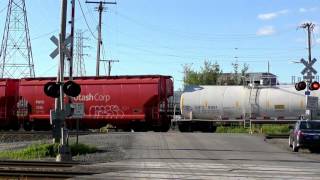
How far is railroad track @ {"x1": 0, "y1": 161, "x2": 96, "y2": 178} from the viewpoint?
15234 mm

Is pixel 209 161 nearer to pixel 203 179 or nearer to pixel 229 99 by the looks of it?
pixel 203 179

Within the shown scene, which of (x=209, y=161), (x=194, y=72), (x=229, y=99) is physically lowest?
(x=209, y=161)

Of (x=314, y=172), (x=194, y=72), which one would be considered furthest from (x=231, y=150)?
(x=194, y=72)

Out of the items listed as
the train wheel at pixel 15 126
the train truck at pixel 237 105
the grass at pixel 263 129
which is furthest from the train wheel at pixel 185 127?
the train wheel at pixel 15 126

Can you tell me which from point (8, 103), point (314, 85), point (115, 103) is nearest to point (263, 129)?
point (115, 103)

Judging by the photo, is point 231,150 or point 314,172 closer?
point 314,172

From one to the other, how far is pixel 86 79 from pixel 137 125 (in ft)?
18.3

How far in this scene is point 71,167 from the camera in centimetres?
1789

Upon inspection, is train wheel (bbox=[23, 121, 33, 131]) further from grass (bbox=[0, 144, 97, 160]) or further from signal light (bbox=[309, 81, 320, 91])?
signal light (bbox=[309, 81, 320, 91])

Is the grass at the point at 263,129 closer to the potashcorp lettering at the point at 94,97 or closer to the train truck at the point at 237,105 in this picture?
the train truck at the point at 237,105

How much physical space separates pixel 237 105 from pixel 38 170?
91.4 ft

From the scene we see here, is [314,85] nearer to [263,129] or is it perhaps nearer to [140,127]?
[263,129]

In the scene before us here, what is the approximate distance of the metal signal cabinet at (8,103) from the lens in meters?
44.1

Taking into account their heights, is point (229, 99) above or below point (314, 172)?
above
